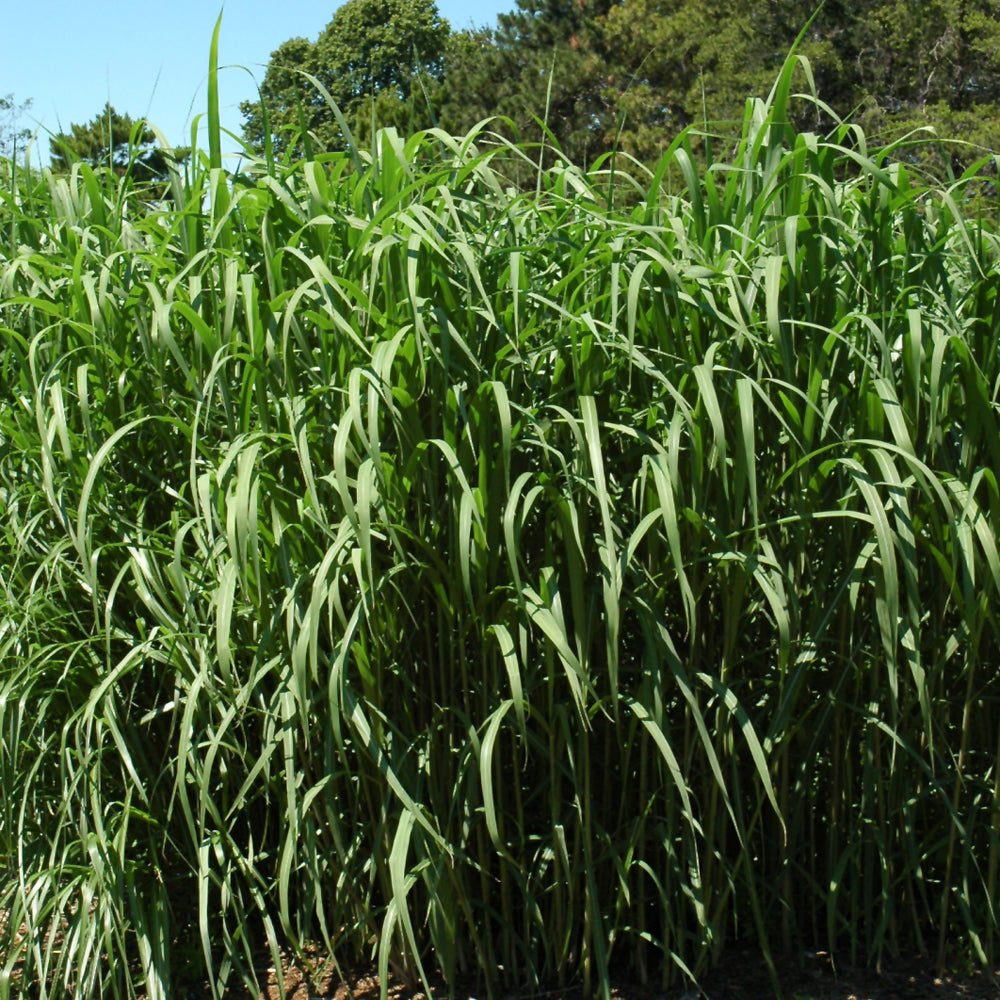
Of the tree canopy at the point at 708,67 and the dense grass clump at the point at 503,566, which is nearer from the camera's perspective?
the dense grass clump at the point at 503,566

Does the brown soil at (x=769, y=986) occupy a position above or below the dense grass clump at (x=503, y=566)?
below

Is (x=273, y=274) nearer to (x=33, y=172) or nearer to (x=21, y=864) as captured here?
(x=33, y=172)

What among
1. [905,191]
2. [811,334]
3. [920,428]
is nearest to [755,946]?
[920,428]

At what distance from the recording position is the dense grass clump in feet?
5.25

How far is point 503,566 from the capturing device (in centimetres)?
173

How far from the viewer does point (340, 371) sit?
1696 millimetres

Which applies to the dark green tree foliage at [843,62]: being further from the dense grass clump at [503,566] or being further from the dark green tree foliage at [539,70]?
the dense grass clump at [503,566]

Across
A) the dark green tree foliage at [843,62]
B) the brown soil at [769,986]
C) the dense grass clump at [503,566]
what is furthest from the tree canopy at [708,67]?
the brown soil at [769,986]

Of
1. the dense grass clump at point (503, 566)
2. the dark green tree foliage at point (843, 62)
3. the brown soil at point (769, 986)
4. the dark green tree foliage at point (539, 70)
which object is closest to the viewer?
the dense grass clump at point (503, 566)

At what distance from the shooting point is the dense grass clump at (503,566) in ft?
5.25

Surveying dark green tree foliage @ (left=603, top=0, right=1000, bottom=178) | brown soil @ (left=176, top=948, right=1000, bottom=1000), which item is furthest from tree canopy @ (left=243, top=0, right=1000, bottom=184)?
brown soil @ (left=176, top=948, right=1000, bottom=1000)

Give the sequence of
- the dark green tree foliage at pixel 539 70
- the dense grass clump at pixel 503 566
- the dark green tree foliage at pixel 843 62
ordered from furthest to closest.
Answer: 1. the dark green tree foliage at pixel 539 70
2. the dark green tree foliage at pixel 843 62
3. the dense grass clump at pixel 503 566

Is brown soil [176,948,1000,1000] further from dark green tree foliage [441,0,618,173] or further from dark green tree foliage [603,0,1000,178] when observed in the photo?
dark green tree foliage [441,0,618,173]

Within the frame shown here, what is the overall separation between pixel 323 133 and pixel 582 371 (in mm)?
28826
